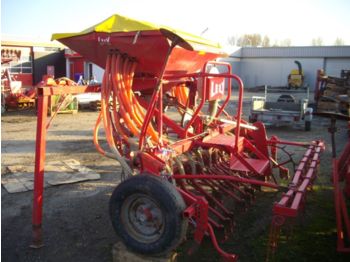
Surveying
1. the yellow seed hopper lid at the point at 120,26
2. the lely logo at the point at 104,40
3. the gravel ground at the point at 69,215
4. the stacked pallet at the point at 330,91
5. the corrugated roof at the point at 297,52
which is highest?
the corrugated roof at the point at 297,52

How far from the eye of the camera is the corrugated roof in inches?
1215

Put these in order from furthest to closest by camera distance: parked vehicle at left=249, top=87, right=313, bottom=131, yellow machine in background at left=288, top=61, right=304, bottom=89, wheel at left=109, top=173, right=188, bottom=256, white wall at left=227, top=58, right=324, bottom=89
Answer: white wall at left=227, top=58, right=324, bottom=89 < yellow machine in background at left=288, top=61, right=304, bottom=89 < parked vehicle at left=249, top=87, right=313, bottom=131 < wheel at left=109, top=173, right=188, bottom=256

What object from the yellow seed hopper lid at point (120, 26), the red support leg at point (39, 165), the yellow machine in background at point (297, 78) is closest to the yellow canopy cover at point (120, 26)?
the yellow seed hopper lid at point (120, 26)

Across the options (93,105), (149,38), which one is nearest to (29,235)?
(149,38)

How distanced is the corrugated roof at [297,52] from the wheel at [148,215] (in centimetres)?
3078

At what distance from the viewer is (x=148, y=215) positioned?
11.9 feet

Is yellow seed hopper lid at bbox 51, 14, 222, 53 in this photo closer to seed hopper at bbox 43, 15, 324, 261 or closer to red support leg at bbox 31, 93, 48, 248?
seed hopper at bbox 43, 15, 324, 261

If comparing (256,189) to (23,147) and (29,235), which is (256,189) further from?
(23,147)

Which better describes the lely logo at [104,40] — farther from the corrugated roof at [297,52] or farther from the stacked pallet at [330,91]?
the corrugated roof at [297,52]

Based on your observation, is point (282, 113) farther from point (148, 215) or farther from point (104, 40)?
point (148, 215)

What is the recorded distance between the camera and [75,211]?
4.96 meters

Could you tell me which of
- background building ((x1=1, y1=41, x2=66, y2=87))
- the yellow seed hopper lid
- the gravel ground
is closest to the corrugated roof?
background building ((x1=1, y1=41, x2=66, y2=87))

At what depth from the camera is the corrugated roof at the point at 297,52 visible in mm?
30861

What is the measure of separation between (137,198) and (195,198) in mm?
558
